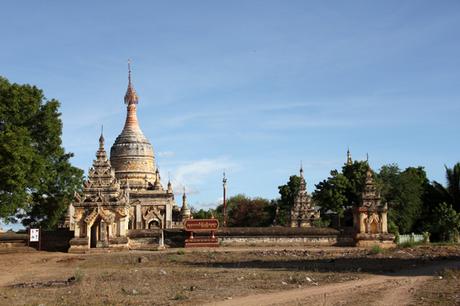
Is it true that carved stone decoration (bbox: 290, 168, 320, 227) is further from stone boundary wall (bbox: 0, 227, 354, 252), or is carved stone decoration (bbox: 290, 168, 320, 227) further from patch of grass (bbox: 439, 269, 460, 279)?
patch of grass (bbox: 439, 269, 460, 279)

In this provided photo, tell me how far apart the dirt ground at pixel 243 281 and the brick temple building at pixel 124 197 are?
9.88 m

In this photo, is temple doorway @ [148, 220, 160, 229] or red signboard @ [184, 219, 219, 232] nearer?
red signboard @ [184, 219, 219, 232]

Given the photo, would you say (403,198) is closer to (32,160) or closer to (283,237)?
(283,237)

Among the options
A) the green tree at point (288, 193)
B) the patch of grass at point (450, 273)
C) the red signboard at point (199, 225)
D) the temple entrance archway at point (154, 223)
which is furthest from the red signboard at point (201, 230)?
the green tree at point (288, 193)

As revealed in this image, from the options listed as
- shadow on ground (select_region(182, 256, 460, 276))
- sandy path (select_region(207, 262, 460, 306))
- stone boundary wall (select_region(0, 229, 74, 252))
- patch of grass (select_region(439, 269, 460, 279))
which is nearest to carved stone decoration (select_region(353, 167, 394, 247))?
shadow on ground (select_region(182, 256, 460, 276))

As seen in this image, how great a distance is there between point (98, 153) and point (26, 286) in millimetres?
33856

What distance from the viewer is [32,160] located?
132 feet

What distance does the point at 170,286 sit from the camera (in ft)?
69.2

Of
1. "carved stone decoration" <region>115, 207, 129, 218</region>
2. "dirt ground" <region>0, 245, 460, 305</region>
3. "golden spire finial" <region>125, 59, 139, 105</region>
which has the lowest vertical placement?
"dirt ground" <region>0, 245, 460, 305</region>

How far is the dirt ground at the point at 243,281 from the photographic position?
17.7 meters

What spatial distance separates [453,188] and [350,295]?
1697 inches

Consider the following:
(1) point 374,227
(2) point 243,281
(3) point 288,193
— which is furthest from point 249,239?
(3) point 288,193

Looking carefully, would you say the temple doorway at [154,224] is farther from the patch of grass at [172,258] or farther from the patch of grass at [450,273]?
the patch of grass at [450,273]

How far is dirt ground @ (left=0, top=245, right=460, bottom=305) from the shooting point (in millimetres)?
17656
